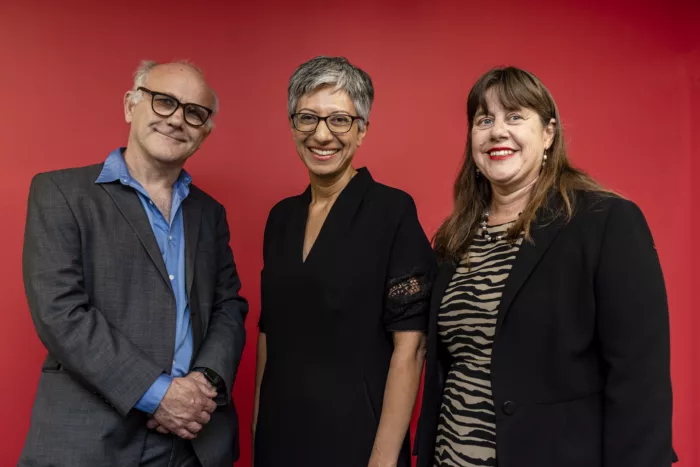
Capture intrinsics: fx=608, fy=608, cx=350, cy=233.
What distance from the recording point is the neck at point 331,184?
192 centimetres

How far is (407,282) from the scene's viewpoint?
5.80 ft

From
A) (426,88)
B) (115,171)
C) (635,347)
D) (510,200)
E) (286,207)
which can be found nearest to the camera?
(635,347)

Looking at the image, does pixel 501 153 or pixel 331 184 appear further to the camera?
pixel 331 184

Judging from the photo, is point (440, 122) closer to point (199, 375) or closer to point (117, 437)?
point (199, 375)

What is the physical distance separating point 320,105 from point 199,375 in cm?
88

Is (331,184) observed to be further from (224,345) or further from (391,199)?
(224,345)

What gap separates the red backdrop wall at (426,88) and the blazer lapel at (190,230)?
2.14ft

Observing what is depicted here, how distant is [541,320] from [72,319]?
1229mm

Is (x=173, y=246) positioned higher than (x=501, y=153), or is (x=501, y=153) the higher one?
(x=501, y=153)

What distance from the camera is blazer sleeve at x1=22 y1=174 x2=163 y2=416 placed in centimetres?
163

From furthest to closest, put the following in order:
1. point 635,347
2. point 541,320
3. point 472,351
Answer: point 472,351
point 541,320
point 635,347

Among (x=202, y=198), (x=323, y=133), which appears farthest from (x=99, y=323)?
(x=323, y=133)

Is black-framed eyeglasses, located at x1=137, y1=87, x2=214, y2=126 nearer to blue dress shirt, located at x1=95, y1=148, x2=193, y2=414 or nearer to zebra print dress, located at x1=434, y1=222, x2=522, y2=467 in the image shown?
blue dress shirt, located at x1=95, y1=148, x2=193, y2=414

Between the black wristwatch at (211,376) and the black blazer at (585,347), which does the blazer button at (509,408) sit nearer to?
the black blazer at (585,347)
